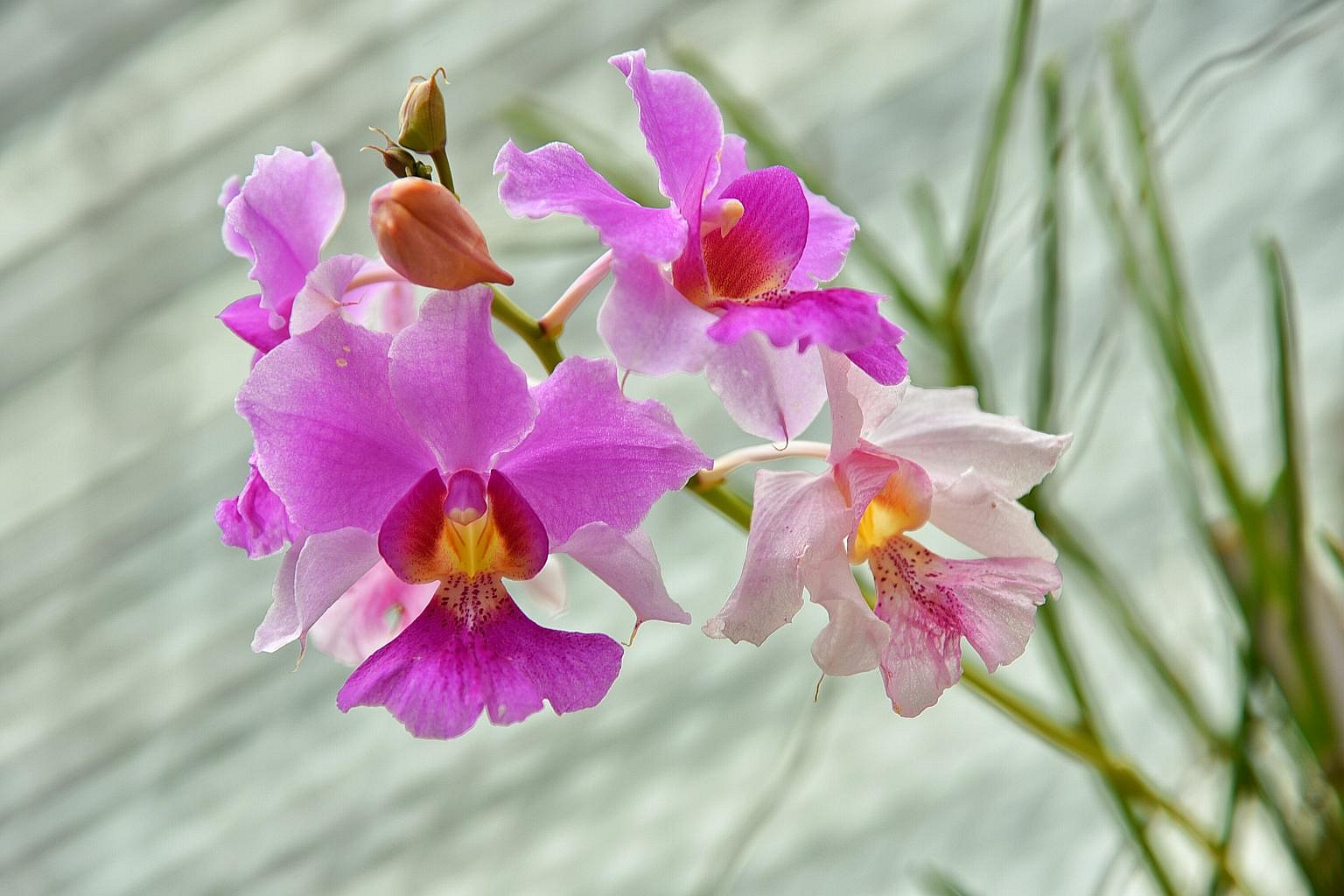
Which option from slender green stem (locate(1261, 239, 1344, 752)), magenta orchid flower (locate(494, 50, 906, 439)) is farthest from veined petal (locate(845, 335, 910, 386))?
slender green stem (locate(1261, 239, 1344, 752))

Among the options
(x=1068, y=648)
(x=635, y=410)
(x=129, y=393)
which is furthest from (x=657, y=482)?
(x=129, y=393)

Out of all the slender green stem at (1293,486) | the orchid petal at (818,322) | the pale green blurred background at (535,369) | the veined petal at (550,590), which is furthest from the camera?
the pale green blurred background at (535,369)

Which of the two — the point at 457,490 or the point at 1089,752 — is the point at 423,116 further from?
the point at 1089,752

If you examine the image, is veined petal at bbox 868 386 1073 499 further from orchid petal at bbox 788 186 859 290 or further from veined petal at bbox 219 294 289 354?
veined petal at bbox 219 294 289 354

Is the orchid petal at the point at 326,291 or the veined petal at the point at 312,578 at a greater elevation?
the orchid petal at the point at 326,291

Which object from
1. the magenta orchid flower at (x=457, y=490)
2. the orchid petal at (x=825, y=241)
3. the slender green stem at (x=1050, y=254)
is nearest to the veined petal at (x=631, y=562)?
the magenta orchid flower at (x=457, y=490)

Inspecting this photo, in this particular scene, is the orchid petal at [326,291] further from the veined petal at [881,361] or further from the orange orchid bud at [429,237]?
the veined petal at [881,361]
